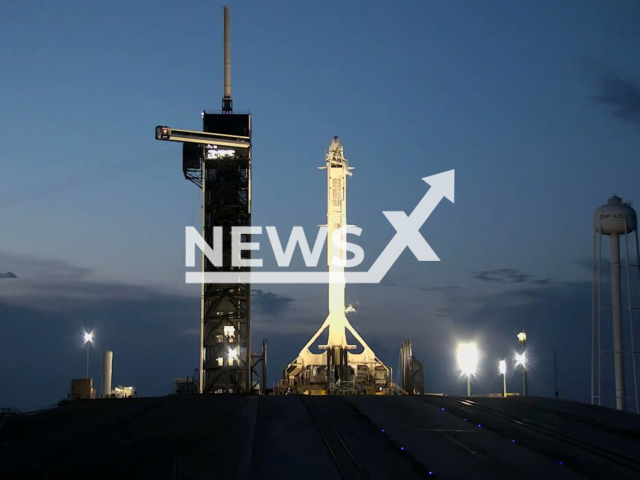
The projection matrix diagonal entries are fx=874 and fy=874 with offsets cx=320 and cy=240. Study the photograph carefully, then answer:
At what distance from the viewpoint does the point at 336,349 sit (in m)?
90.9

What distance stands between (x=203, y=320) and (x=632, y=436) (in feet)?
153

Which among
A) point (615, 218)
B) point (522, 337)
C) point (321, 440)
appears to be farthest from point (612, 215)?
point (321, 440)

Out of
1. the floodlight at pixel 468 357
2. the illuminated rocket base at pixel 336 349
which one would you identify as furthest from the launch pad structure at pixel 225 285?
the floodlight at pixel 468 357

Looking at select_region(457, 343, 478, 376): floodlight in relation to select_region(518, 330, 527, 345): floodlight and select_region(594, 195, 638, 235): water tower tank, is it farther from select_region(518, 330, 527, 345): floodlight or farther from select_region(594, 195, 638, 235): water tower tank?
select_region(594, 195, 638, 235): water tower tank

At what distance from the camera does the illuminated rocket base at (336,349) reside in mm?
89188

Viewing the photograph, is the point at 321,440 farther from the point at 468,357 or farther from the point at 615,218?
the point at 615,218

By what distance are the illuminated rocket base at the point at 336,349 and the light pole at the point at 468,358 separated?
2434 centimetres

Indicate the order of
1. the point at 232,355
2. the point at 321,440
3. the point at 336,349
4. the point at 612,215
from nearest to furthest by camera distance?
the point at 321,440 < the point at 612,215 < the point at 232,355 < the point at 336,349

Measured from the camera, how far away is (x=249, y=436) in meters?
35.8

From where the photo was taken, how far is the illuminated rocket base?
89.2 metres

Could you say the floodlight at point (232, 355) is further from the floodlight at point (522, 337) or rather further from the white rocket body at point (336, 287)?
the floodlight at point (522, 337)

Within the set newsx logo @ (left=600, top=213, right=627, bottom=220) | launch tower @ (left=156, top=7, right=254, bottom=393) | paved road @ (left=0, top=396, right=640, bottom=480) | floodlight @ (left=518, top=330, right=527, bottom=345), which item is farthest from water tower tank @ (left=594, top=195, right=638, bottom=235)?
launch tower @ (left=156, top=7, right=254, bottom=393)

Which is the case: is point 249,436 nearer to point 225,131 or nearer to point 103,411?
point 103,411

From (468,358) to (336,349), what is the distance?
1139 inches
